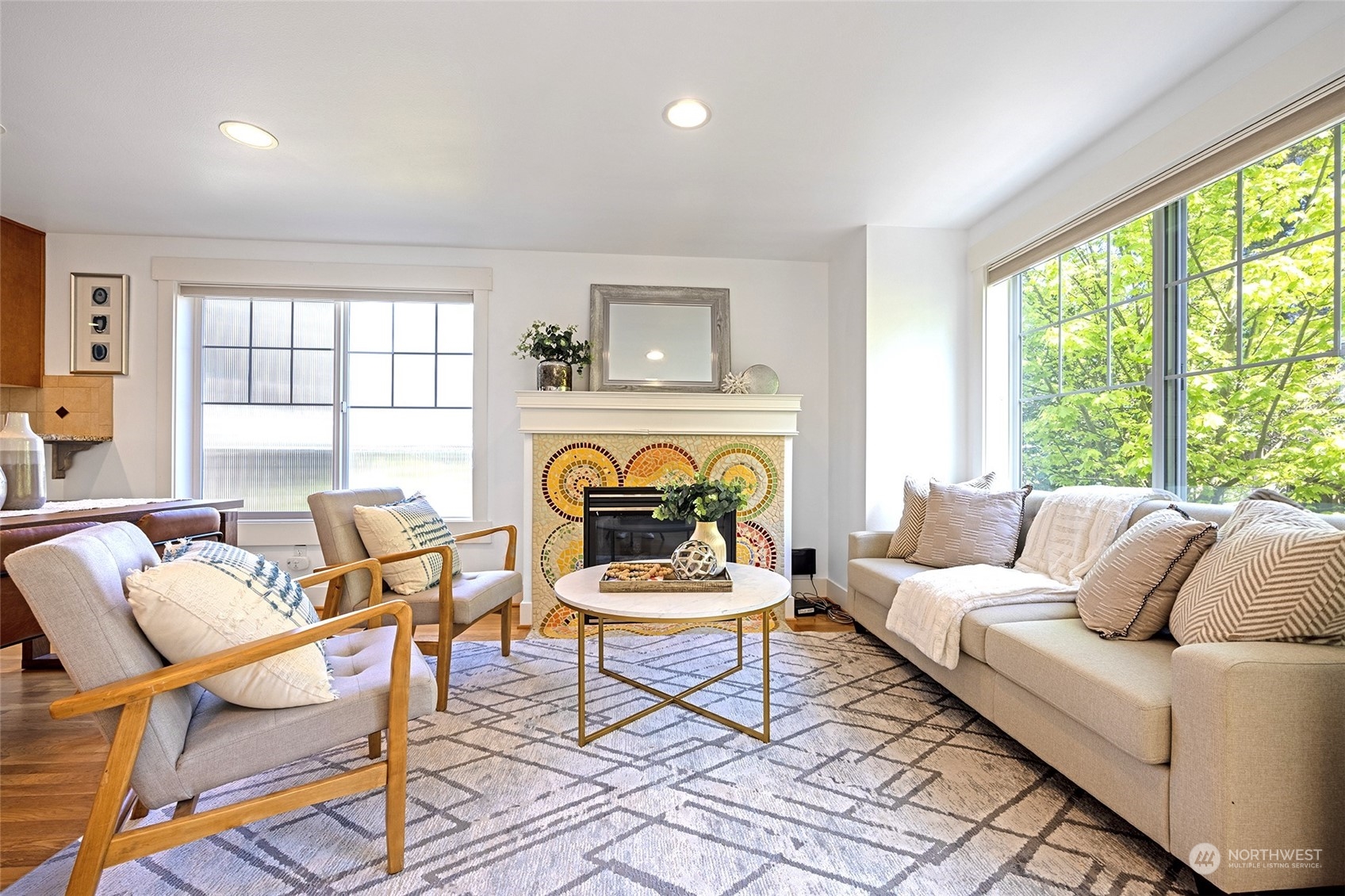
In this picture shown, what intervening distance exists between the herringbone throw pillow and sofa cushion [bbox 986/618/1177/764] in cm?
15

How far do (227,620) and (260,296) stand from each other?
3351mm

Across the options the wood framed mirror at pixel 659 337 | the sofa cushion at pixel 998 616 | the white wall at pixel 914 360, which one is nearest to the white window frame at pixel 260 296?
the wood framed mirror at pixel 659 337

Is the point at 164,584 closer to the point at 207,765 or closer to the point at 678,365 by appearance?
the point at 207,765

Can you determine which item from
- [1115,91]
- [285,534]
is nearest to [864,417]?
[1115,91]

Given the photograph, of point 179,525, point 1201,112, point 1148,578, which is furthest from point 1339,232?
point 179,525

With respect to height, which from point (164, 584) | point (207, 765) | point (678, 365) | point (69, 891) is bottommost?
point (69, 891)

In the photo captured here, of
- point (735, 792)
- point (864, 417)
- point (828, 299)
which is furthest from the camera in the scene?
point (828, 299)

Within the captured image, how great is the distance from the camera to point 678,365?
404cm

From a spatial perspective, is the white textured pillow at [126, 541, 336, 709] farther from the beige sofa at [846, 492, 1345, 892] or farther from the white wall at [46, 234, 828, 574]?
the white wall at [46, 234, 828, 574]

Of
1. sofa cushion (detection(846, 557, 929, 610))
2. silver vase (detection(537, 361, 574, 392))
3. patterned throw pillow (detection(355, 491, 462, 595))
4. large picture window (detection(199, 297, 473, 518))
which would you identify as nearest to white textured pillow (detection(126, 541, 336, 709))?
patterned throw pillow (detection(355, 491, 462, 595))

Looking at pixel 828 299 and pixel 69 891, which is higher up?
pixel 828 299

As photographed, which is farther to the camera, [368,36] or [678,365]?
[678,365]

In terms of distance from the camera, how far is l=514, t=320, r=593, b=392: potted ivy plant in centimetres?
368

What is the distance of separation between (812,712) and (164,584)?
2.04 m
